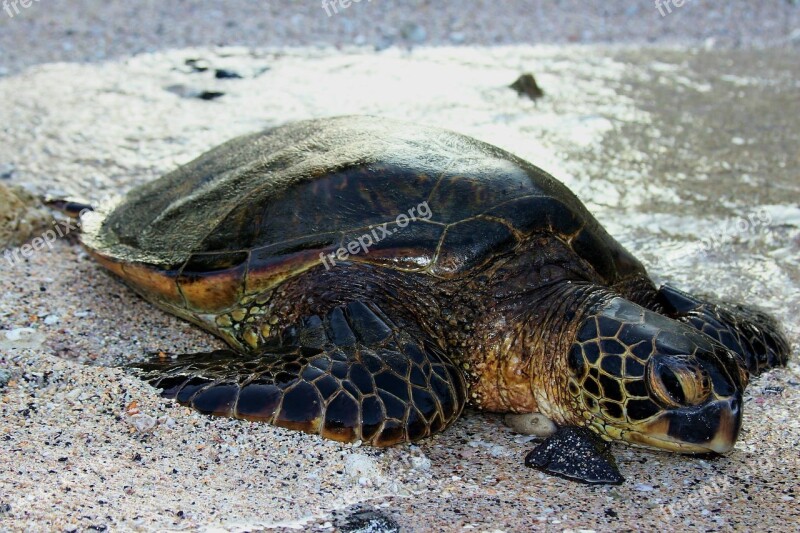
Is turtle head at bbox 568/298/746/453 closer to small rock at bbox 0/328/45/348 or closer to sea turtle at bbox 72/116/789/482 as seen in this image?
sea turtle at bbox 72/116/789/482

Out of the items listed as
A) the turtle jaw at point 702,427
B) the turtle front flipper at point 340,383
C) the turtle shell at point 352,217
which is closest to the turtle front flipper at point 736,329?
the turtle shell at point 352,217

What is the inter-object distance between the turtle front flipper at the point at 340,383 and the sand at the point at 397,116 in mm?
77

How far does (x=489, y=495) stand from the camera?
2664 millimetres

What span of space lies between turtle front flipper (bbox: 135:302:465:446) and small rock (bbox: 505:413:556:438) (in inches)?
12.5

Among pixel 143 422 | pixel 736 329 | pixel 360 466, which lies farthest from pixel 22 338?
pixel 736 329

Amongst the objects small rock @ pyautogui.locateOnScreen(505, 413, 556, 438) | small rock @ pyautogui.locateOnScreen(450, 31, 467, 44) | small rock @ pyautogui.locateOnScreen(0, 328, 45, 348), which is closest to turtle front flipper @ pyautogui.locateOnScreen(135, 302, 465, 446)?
small rock @ pyautogui.locateOnScreen(505, 413, 556, 438)

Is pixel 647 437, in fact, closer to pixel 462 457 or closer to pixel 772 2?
pixel 462 457

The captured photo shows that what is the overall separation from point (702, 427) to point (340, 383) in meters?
1.28

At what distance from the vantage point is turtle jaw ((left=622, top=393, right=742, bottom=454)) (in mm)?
2742

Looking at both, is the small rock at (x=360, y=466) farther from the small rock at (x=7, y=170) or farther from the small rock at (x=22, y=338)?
the small rock at (x=7, y=170)

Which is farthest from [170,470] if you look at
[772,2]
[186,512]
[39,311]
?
[772,2]

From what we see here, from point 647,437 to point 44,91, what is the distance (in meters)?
5.84

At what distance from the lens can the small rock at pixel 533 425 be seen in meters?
3.19

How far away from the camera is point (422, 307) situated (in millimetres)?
3324
